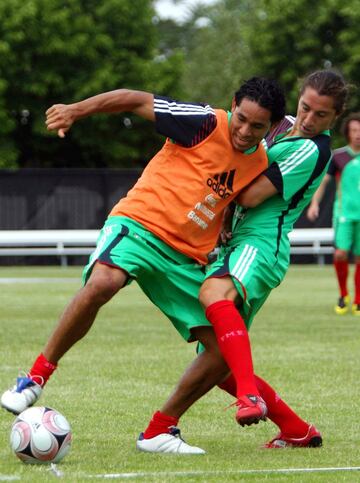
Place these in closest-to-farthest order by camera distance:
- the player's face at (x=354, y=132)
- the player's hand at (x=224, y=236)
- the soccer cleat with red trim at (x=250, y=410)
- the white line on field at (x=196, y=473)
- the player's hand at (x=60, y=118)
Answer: the white line on field at (x=196, y=473) < the soccer cleat with red trim at (x=250, y=410) < the player's hand at (x=60, y=118) < the player's hand at (x=224, y=236) < the player's face at (x=354, y=132)

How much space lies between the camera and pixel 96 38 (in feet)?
134

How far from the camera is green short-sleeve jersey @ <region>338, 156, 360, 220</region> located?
16656 mm

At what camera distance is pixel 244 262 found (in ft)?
22.2

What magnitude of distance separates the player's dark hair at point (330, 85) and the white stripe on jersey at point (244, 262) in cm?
88

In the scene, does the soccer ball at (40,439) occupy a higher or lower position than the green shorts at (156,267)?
lower

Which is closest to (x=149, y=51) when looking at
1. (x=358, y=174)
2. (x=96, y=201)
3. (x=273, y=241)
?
(x=96, y=201)

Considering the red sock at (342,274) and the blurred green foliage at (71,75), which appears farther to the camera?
the blurred green foliage at (71,75)

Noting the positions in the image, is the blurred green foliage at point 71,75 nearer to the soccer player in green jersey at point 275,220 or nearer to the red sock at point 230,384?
the red sock at point 230,384

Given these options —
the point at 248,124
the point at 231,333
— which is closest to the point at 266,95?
the point at 248,124

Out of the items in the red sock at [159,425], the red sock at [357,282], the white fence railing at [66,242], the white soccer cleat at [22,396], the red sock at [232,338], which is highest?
the red sock at [232,338]

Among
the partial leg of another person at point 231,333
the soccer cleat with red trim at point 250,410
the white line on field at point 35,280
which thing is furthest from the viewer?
the white line on field at point 35,280

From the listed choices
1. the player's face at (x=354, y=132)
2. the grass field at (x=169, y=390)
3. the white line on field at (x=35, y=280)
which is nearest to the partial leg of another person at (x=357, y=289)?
the grass field at (x=169, y=390)

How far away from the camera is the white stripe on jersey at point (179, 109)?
674 centimetres

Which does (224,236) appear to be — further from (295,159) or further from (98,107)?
(98,107)
